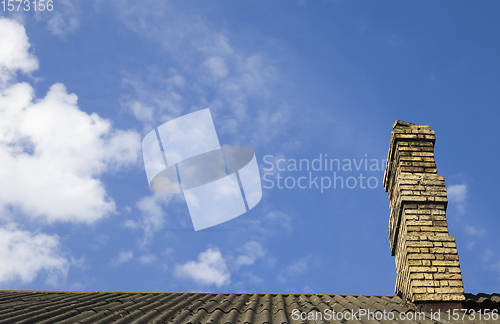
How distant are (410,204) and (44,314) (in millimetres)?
4694

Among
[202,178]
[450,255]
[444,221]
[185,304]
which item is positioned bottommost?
[185,304]

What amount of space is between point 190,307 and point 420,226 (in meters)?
3.15

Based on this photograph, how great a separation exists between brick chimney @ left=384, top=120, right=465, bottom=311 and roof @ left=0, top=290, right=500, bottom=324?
0.25 meters

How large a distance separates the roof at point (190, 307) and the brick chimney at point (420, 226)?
25 cm

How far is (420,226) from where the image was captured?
5477 mm

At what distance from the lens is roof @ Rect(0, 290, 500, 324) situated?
4.56 metres

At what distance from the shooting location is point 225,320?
453cm

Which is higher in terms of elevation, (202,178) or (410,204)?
(202,178)

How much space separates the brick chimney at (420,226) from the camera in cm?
509

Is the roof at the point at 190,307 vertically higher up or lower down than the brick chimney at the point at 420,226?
lower down

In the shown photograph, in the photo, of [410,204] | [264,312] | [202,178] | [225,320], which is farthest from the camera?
[202,178]

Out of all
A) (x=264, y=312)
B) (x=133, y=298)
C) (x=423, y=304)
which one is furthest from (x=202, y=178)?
(x=423, y=304)

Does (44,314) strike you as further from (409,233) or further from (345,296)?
(409,233)

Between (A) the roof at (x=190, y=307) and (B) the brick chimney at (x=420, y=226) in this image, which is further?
(B) the brick chimney at (x=420, y=226)
